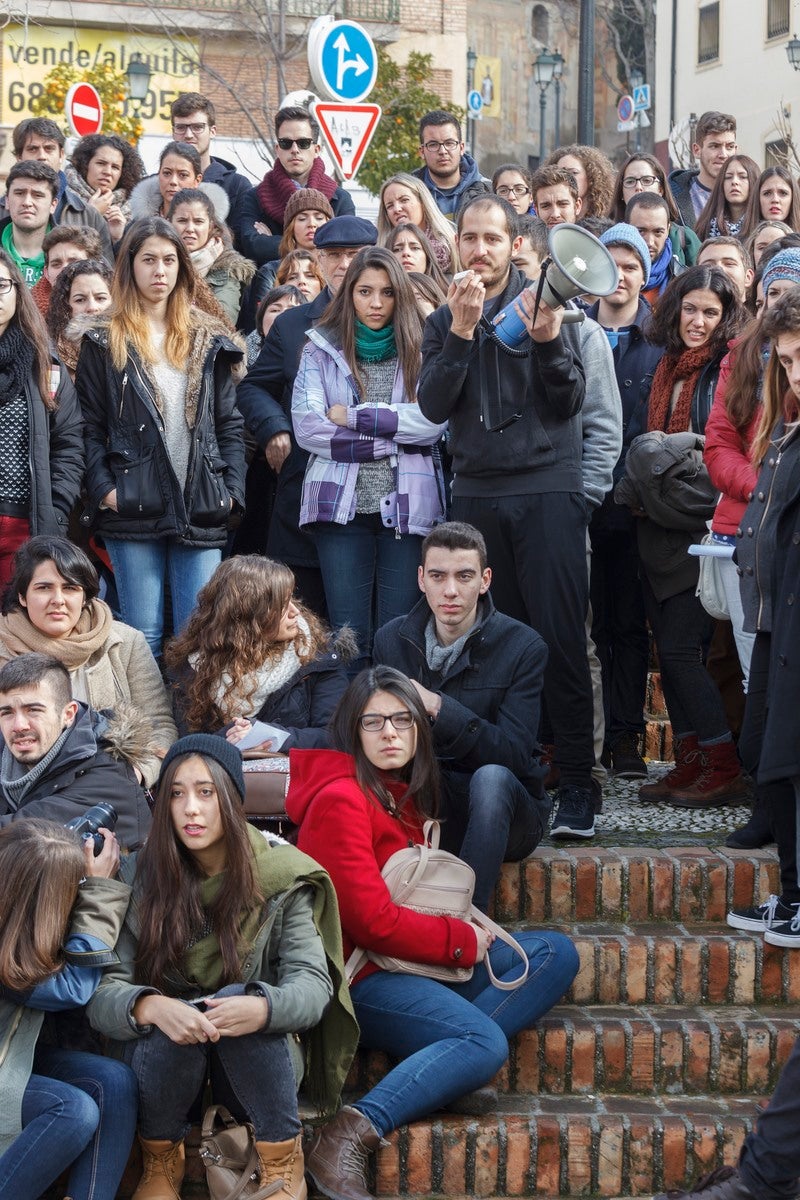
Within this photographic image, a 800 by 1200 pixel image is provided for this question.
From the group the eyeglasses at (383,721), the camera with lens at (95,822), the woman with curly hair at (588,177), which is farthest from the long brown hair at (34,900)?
the woman with curly hair at (588,177)

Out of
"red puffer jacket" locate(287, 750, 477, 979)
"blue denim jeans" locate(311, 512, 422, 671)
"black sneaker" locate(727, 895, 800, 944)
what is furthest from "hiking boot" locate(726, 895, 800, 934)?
"blue denim jeans" locate(311, 512, 422, 671)

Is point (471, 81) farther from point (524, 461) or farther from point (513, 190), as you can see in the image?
point (524, 461)

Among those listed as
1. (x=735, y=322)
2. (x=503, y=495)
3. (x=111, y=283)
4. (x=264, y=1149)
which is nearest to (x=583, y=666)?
(x=503, y=495)

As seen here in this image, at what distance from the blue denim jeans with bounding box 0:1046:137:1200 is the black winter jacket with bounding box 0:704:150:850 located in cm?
70

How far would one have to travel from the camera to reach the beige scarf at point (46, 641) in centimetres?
539

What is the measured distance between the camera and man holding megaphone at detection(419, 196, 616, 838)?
5.72m

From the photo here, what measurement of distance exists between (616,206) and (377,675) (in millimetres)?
4716

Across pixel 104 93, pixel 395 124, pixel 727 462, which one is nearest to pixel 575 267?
pixel 727 462

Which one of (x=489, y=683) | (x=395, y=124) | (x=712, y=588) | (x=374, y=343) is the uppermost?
(x=395, y=124)

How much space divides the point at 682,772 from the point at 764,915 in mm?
1020

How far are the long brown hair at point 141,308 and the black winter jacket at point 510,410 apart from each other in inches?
45.6

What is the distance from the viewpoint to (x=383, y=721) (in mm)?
4930

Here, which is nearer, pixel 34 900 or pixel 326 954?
pixel 34 900

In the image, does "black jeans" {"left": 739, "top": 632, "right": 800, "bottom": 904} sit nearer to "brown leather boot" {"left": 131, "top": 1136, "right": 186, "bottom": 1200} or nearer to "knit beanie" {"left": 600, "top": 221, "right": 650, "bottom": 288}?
"brown leather boot" {"left": 131, "top": 1136, "right": 186, "bottom": 1200}
